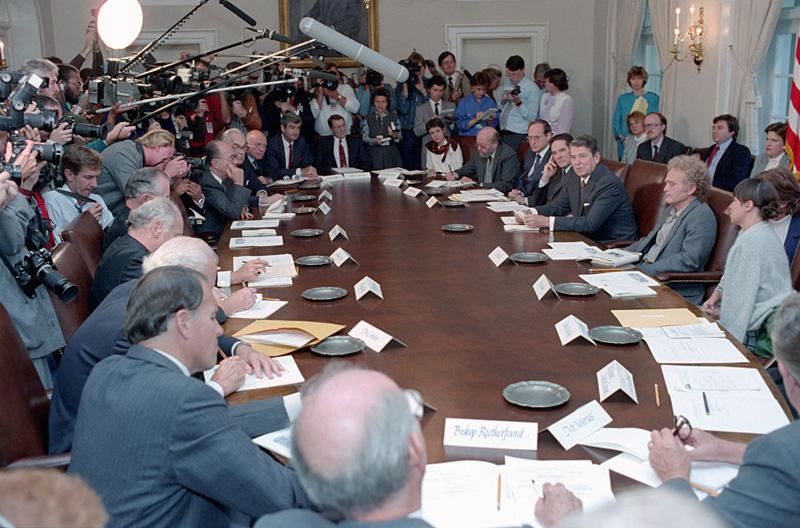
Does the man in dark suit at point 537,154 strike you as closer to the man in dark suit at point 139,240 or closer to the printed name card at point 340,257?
the printed name card at point 340,257

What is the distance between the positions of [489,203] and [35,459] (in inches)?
145

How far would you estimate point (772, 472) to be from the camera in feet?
4.95

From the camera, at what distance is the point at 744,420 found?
6.60 ft

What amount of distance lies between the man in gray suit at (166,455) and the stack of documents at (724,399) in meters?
0.99

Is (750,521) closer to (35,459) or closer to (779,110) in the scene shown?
(35,459)

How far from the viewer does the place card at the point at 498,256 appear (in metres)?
3.58

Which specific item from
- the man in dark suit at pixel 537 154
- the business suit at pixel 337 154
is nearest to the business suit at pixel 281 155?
the business suit at pixel 337 154

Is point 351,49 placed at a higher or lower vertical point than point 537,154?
higher

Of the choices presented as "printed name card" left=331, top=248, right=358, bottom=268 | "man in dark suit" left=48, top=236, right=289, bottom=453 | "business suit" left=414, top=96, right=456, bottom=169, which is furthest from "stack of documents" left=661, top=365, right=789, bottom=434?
"business suit" left=414, top=96, right=456, bottom=169

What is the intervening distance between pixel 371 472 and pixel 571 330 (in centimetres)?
151

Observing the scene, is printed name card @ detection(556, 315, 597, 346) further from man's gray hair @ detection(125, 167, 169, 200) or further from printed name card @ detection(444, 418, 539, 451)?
man's gray hair @ detection(125, 167, 169, 200)

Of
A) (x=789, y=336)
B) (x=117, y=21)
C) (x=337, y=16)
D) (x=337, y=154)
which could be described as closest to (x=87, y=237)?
(x=117, y=21)

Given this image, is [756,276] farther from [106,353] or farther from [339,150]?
[339,150]

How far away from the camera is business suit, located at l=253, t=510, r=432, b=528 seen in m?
1.20
